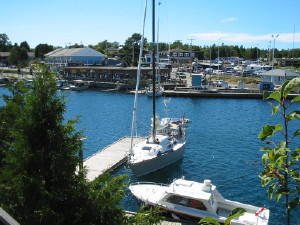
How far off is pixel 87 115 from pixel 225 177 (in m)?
35.1

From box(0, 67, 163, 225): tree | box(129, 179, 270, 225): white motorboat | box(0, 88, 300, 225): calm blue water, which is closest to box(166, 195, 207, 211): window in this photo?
box(129, 179, 270, 225): white motorboat

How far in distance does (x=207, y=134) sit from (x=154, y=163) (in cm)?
1823

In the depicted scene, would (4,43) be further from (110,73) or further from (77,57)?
(110,73)

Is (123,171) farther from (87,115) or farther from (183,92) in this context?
(183,92)

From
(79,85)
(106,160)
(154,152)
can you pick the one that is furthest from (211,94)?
(154,152)

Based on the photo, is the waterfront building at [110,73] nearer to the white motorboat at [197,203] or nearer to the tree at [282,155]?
the white motorboat at [197,203]

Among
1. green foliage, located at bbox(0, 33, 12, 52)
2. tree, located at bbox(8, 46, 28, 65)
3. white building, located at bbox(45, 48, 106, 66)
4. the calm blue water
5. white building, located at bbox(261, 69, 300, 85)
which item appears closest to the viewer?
the calm blue water

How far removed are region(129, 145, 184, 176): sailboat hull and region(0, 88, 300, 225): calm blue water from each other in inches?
20.3

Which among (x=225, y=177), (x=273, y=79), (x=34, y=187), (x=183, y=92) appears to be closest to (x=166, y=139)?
(x=225, y=177)

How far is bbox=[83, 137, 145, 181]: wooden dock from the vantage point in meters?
25.5

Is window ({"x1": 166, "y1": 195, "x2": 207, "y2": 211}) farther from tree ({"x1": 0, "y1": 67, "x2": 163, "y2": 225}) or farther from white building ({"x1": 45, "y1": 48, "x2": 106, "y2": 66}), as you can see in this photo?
white building ({"x1": 45, "y1": 48, "x2": 106, "y2": 66})

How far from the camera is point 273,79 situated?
270 feet

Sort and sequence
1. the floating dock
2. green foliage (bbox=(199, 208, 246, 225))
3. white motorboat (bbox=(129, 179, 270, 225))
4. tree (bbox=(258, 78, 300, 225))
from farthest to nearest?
the floating dock, white motorboat (bbox=(129, 179, 270, 225)), green foliage (bbox=(199, 208, 246, 225)), tree (bbox=(258, 78, 300, 225))

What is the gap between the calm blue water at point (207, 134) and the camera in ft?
82.2
